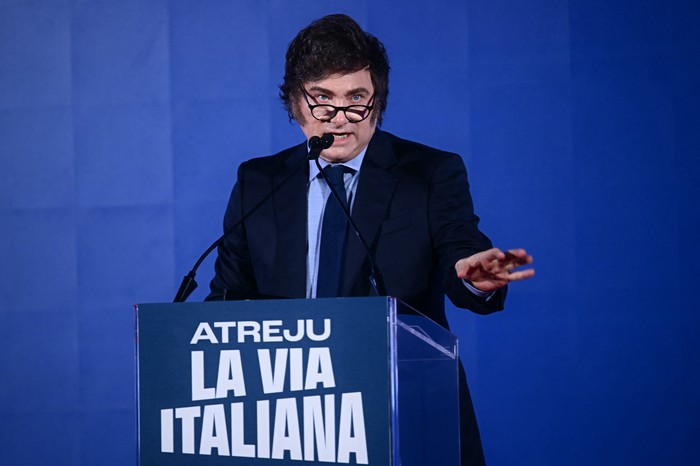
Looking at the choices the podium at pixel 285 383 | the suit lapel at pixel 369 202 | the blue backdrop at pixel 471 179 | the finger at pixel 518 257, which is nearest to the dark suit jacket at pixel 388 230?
the suit lapel at pixel 369 202

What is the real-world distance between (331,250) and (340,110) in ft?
1.26

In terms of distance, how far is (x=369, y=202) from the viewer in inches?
74.0

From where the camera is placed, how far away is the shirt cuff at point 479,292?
5.07 ft

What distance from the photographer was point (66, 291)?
9.91 feet

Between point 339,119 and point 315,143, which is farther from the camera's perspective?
point 339,119

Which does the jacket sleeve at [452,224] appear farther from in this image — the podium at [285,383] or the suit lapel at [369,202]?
the podium at [285,383]

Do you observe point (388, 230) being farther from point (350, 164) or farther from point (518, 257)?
point (518, 257)

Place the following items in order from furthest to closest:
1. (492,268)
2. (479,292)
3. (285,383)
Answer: (479,292)
(492,268)
(285,383)

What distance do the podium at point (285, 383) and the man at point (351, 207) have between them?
47cm

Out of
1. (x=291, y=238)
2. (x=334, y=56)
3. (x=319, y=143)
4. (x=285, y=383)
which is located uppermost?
(x=334, y=56)

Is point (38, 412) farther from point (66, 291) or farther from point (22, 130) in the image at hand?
point (22, 130)

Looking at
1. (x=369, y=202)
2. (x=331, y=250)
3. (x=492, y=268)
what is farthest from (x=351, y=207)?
(x=492, y=268)

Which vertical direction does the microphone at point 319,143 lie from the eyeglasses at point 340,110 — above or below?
below

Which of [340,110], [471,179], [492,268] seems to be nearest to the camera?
[492,268]
